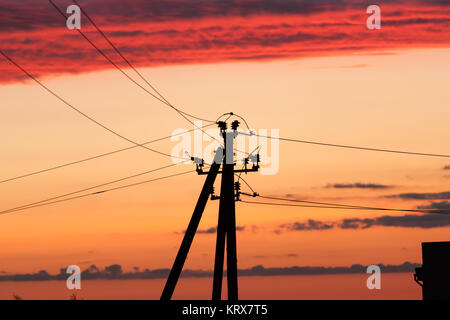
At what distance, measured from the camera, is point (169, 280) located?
37.1 metres

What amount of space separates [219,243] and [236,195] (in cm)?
445

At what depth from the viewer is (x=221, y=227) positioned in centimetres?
3822

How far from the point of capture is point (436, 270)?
156ft

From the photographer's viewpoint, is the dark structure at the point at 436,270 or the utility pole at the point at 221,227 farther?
the dark structure at the point at 436,270

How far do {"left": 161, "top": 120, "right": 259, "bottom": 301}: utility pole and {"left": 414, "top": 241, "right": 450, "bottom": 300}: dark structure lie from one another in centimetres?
1361

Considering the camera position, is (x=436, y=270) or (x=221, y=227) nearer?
(x=221, y=227)

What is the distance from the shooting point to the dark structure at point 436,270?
4706cm

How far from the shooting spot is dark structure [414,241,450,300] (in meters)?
47.1

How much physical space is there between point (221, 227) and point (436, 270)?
14.5m

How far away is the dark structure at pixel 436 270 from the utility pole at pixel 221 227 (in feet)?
44.6
